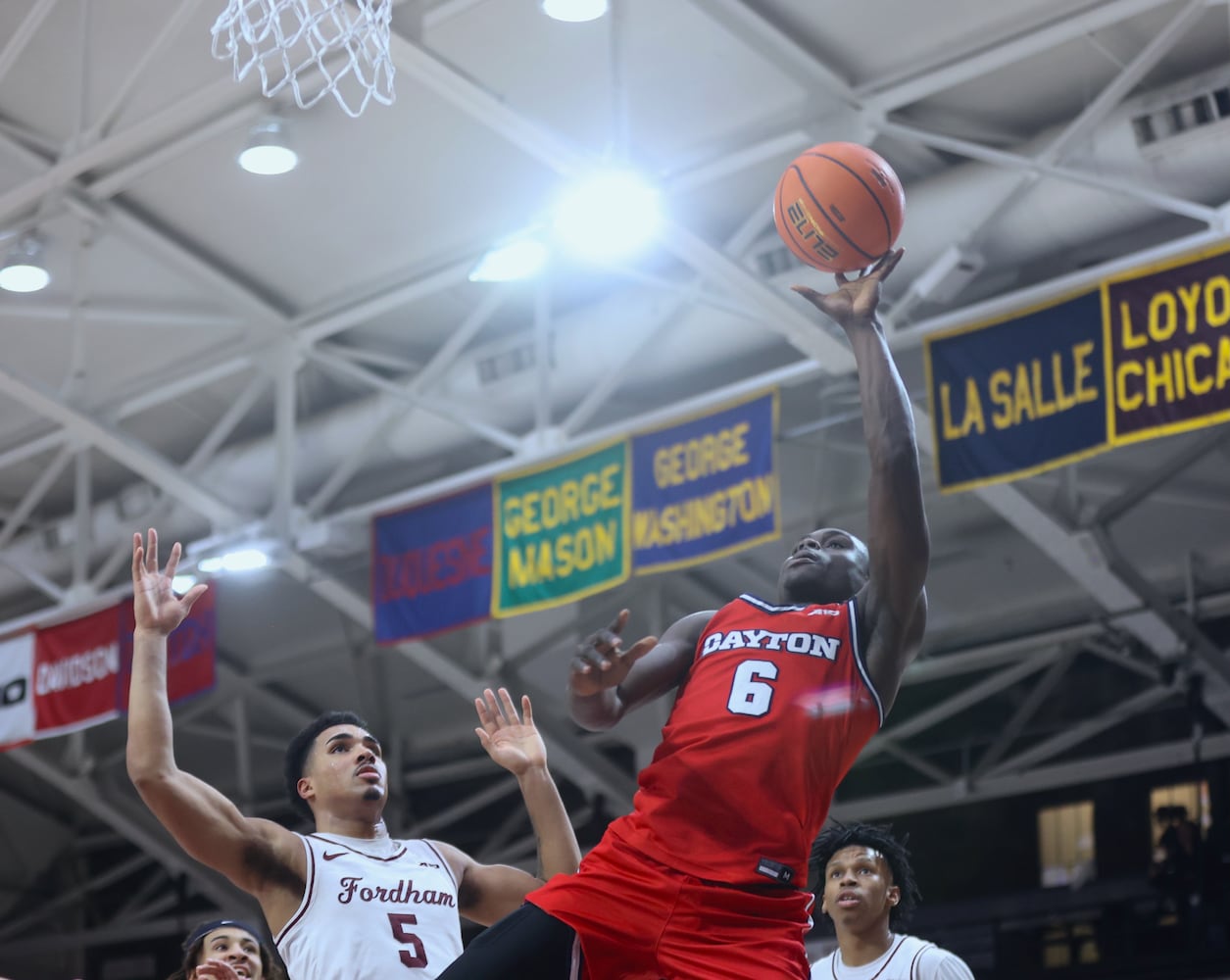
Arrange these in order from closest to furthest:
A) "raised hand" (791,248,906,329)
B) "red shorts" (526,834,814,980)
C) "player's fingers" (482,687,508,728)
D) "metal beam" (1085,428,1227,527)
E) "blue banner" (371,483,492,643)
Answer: "red shorts" (526,834,814,980), "raised hand" (791,248,906,329), "player's fingers" (482,687,508,728), "metal beam" (1085,428,1227,527), "blue banner" (371,483,492,643)

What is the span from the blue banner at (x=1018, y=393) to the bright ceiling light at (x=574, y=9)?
8.61 feet

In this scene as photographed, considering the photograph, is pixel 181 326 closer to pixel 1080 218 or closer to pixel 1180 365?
pixel 1080 218

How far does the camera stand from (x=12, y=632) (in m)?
14.8

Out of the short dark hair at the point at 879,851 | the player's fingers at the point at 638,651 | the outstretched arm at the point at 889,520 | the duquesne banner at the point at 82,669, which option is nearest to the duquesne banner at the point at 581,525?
the duquesne banner at the point at 82,669

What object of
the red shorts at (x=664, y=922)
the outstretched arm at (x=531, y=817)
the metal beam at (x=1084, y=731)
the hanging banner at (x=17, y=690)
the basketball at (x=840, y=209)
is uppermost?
the hanging banner at (x=17, y=690)

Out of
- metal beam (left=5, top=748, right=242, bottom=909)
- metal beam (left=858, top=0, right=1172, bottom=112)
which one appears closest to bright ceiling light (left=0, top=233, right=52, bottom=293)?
metal beam (left=858, top=0, right=1172, bottom=112)

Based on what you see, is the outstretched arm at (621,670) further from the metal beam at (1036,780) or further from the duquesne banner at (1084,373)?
the metal beam at (1036,780)

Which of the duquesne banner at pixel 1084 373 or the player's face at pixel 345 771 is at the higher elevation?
the duquesne banner at pixel 1084 373

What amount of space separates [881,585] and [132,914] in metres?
16.7

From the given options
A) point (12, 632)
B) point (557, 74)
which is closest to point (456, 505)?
point (557, 74)

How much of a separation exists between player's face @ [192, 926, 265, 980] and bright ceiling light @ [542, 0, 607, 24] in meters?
5.70

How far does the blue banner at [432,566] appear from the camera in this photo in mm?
12250

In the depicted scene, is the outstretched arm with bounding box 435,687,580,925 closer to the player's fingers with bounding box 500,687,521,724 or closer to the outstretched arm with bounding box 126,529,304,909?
the player's fingers with bounding box 500,687,521,724

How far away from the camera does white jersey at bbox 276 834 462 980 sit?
4.82 meters
